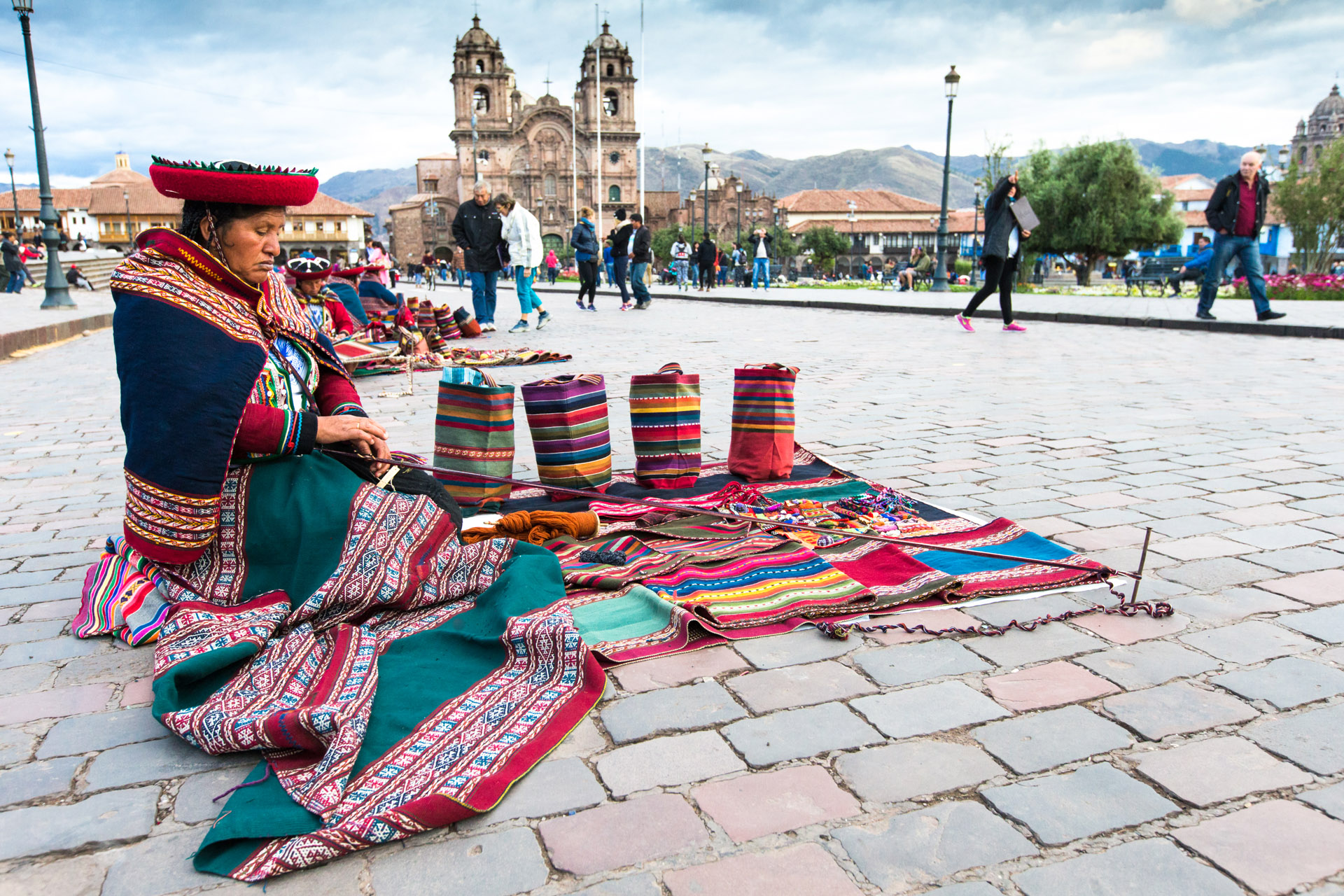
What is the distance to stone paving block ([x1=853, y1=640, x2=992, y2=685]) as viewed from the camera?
2.31m

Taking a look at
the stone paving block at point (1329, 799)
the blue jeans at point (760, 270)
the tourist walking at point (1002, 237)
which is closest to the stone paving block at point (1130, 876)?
the stone paving block at point (1329, 799)

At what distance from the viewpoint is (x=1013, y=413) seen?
581cm

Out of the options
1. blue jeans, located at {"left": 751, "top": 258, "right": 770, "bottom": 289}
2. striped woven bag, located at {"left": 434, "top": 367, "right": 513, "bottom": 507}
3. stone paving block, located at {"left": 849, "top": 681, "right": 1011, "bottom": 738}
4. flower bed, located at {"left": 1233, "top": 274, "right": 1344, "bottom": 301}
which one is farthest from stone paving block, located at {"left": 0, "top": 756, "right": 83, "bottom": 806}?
blue jeans, located at {"left": 751, "top": 258, "right": 770, "bottom": 289}

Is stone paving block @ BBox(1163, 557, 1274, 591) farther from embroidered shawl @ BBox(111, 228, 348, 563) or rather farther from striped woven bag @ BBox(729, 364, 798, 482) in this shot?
embroidered shawl @ BBox(111, 228, 348, 563)

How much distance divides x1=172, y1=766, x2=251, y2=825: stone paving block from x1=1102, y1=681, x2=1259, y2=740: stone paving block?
193cm

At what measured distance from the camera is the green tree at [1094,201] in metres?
39.8

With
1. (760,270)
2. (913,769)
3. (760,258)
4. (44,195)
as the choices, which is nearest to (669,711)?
(913,769)

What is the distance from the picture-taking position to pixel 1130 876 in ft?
5.12

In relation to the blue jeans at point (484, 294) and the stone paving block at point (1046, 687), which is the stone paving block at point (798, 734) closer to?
the stone paving block at point (1046, 687)

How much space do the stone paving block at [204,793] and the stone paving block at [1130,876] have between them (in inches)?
59.6

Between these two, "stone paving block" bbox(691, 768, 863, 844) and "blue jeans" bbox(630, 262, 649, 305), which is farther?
"blue jeans" bbox(630, 262, 649, 305)

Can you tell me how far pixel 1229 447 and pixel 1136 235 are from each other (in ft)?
135

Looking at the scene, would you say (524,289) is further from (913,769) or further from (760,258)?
(760,258)

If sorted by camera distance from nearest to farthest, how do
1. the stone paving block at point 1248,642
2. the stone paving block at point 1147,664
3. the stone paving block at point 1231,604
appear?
the stone paving block at point 1147,664
the stone paving block at point 1248,642
the stone paving block at point 1231,604
